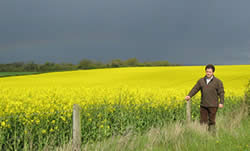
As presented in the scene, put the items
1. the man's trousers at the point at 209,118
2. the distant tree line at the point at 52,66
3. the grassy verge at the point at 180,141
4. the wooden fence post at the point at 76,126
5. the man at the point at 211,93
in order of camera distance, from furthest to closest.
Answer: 1. the distant tree line at the point at 52,66
2. the man's trousers at the point at 209,118
3. the man at the point at 211,93
4. the grassy verge at the point at 180,141
5. the wooden fence post at the point at 76,126

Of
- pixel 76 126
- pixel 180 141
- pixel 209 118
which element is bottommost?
pixel 180 141

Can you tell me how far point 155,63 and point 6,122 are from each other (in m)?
A: 59.0

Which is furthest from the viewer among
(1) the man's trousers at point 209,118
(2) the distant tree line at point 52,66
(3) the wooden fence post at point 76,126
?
(2) the distant tree line at point 52,66

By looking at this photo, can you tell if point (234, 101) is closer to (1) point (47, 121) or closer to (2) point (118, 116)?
(2) point (118, 116)

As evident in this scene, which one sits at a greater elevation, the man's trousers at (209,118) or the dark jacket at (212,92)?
the dark jacket at (212,92)

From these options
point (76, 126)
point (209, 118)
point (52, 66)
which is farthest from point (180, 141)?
point (52, 66)

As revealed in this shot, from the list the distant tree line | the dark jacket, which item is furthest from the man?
the distant tree line

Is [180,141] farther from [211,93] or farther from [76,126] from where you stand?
[76,126]

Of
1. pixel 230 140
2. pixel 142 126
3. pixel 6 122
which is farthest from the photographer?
pixel 142 126

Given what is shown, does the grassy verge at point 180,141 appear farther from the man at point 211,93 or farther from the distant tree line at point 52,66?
the distant tree line at point 52,66

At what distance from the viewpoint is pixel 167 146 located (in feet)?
21.9

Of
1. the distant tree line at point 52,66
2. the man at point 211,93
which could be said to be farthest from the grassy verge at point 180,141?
the distant tree line at point 52,66

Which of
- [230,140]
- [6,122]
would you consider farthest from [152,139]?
[6,122]

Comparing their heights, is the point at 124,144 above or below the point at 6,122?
below
